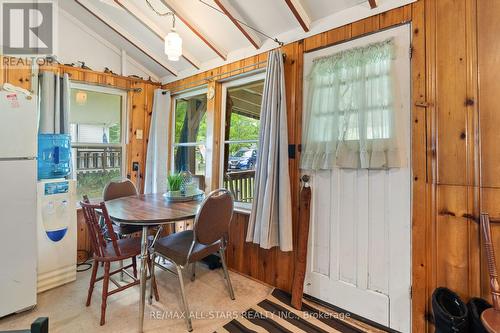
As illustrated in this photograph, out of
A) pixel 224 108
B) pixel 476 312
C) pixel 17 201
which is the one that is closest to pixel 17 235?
pixel 17 201

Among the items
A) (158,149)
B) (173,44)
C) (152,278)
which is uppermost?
(173,44)

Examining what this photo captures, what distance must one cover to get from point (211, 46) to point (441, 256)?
2572mm

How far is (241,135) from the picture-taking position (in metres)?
2.73

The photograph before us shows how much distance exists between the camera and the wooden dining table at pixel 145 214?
166 cm

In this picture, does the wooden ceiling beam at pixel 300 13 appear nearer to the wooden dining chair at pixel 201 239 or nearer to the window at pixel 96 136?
the wooden dining chair at pixel 201 239

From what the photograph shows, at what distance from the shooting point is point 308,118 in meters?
2.10

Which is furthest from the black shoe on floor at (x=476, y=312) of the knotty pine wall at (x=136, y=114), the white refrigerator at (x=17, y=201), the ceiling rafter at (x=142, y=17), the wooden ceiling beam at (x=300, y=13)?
the knotty pine wall at (x=136, y=114)

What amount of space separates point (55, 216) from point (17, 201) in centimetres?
49

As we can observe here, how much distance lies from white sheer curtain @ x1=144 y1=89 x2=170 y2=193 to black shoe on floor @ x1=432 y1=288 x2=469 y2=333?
9.38 feet

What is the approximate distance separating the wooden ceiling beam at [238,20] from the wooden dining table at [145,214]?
156 cm

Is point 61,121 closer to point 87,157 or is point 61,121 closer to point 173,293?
point 87,157

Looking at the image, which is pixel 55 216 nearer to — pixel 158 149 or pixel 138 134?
pixel 158 149

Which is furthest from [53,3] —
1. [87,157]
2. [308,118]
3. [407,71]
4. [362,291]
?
[362,291]

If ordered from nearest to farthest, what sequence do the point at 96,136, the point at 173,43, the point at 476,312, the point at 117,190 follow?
1. the point at 476,312
2. the point at 173,43
3. the point at 117,190
4. the point at 96,136
